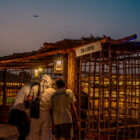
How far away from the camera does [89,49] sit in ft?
20.3

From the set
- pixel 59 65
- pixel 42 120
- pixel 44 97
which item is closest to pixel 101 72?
pixel 59 65

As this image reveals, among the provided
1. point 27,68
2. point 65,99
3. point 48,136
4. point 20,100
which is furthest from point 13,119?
point 27,68

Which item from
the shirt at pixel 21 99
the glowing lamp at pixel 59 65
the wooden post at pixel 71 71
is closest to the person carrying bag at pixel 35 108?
the shirt at pixel 21 99

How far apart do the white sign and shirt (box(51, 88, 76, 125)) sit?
1.66 m

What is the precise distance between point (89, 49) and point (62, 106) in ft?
6.94

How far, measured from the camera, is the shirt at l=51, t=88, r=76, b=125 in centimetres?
528

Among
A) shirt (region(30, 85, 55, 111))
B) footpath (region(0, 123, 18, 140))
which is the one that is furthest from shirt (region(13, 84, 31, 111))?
footpath (region(0, 123, 18, 140))

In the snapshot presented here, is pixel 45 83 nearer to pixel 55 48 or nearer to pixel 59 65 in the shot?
pixel 59 65

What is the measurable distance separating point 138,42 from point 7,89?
952cm

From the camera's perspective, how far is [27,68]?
1191 cm

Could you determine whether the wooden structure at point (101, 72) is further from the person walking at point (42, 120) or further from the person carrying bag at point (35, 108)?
the person carrying bag at point (35, 108)

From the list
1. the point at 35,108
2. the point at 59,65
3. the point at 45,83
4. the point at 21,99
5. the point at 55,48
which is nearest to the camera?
the point at 35,108

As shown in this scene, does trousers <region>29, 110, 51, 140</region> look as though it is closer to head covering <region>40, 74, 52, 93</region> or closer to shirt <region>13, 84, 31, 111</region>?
shirt <region>13, 84, 31, 111</region>

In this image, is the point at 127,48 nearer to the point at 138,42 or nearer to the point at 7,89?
the point at 138,42
